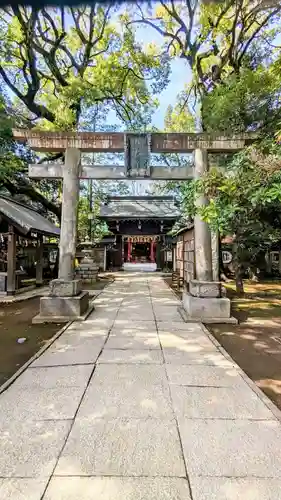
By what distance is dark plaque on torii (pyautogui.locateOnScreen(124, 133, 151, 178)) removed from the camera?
23.1 feet

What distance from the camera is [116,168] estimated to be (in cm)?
720

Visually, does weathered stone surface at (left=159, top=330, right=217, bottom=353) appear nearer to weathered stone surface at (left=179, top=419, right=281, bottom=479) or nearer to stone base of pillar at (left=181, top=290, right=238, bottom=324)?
stone base of pillar at (left=181, top=290, right=238, bottom=324)

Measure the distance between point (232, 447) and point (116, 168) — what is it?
625 cm

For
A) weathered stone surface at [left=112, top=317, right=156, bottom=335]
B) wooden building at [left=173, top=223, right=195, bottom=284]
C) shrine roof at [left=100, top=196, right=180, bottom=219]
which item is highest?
shrine roof at [left=100, top=196, right=180, bottom=219]

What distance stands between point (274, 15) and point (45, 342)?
1463 cm

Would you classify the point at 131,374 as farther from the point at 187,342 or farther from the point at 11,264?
the point at 11,264

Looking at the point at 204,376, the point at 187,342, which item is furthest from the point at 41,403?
the point at 187,342

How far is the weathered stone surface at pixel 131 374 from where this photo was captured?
3451 mm

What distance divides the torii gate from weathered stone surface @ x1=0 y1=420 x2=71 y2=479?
13.8 feet

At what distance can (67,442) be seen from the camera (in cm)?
229

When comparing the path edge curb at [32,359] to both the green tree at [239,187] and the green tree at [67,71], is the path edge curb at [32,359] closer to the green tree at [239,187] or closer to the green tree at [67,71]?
the green tree at [239,187]

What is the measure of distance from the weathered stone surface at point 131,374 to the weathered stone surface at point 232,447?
0.89 m

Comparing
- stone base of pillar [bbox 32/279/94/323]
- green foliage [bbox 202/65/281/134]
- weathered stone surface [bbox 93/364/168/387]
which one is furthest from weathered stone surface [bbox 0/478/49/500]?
green foliage [bbox 202/65/281/134]

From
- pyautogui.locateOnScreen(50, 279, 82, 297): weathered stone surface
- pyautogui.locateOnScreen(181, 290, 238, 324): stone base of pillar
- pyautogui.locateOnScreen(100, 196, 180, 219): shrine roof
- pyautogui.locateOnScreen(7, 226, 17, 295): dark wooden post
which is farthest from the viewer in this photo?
pyautogui.locateOnScreen(100, 196, 180, 219): shrine roof
